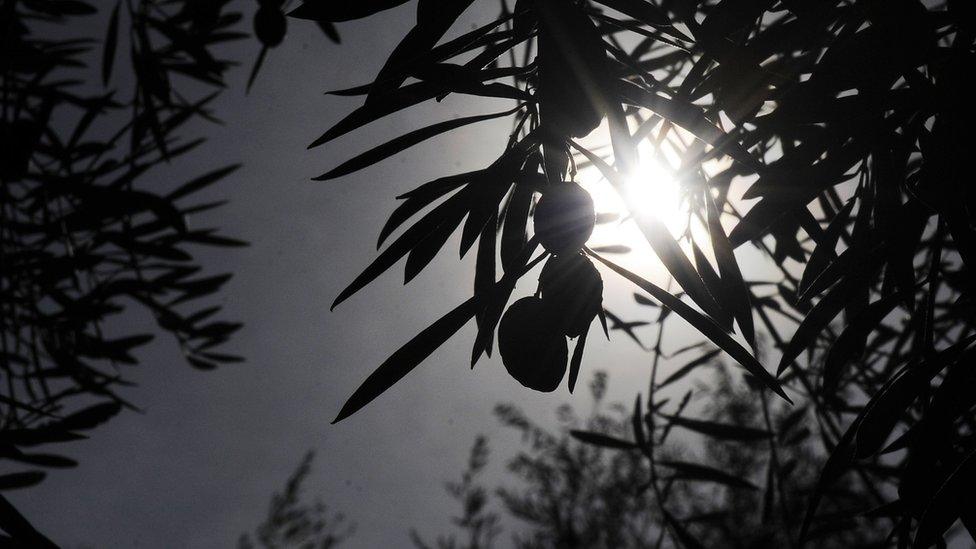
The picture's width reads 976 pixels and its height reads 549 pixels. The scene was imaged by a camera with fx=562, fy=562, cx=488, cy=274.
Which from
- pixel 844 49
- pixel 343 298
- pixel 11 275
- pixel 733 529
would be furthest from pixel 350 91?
pixel 733 529

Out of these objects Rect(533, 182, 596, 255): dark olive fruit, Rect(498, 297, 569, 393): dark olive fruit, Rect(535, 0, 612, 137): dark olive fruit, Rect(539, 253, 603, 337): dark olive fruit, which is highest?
Rect(535, 0, 612, 137): dark olive fruit

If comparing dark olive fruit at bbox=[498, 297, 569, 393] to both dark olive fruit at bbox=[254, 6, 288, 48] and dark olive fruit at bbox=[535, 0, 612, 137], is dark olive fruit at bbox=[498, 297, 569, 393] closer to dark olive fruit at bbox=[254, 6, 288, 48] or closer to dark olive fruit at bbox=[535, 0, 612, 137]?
dark olive fruit at bbox=[535, 0, 612, 137]

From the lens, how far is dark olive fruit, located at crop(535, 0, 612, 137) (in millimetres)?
340

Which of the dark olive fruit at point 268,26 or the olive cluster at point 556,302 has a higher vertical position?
the dark olive fruit at point 268,26

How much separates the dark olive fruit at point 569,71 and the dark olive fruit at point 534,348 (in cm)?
12

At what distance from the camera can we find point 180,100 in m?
1.50

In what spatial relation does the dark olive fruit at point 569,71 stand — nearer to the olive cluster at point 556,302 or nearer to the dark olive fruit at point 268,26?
the olive cluster at point 556,302

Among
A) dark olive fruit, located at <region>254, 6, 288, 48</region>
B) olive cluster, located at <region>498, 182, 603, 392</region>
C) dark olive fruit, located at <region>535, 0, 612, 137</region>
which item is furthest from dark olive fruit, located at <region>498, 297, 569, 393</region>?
dark olive fruit, located at <region>254, 6, 288, 48</region>

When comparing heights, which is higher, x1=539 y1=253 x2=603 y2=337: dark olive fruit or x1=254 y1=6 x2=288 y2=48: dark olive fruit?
x1=254 y1=6 x2=288 y2=48: dark olive fruit

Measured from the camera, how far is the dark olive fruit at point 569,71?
0.34 metres

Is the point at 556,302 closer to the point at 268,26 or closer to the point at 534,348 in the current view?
the point at 534,348

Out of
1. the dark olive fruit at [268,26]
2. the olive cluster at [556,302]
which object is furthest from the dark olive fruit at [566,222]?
the dark olive fruit at [268,26]

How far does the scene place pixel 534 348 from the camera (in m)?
0.34

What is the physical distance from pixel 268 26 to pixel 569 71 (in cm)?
74
